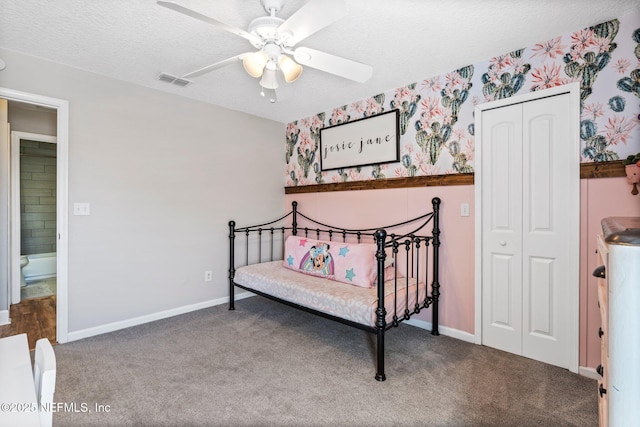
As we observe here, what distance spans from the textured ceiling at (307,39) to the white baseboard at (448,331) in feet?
7.13

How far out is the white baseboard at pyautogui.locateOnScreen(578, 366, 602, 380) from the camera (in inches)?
76.9

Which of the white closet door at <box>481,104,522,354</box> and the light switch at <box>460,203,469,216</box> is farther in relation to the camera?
the light switch at <box>460,203,469,216</box>

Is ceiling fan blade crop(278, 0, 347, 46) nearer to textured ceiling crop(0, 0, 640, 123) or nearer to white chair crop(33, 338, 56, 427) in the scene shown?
textured ceiling crop(0, 0, 640, 123)

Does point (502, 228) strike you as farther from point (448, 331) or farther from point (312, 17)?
point (312, 17)

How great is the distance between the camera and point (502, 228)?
2369 millimetres

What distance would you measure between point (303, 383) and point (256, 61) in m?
1.97

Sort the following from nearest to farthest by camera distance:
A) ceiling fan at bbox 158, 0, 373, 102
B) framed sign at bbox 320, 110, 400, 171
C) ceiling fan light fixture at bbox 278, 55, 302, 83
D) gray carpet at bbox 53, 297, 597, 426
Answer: ceiling fan at bbox 158, 0, 373, 102 → gray carpet at bbox 53, 297, 597, 426 → ceiling fan light fixture at bbox 278, 55, 302, 83 → framed sign at bbox 320, 110, 400, 171

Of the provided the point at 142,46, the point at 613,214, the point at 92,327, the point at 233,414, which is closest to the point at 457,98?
the point at 613,214

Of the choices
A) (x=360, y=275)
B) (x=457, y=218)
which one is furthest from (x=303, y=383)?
(x=457, y=218)

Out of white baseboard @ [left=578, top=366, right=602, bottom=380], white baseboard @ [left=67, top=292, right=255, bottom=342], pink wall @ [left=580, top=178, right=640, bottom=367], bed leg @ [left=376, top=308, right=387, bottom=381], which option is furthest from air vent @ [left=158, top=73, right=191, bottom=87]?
white baseboard @ [left=578, top=366, right=602, bottom=380]

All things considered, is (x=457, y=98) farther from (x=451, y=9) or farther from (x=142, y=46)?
(x=142, y=46)

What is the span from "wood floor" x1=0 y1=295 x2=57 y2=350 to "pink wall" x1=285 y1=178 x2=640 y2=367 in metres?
2.68

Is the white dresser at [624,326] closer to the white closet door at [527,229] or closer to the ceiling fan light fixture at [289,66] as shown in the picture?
the ceiling fan light fixture at [289,66]

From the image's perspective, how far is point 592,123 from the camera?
198cm
